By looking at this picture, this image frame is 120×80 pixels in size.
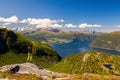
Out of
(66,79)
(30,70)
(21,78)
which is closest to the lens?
(21,78)

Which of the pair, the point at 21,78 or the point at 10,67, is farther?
the point at 10,67

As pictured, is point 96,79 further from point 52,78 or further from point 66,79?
point 52,78

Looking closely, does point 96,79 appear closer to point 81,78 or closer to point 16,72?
point 81,78

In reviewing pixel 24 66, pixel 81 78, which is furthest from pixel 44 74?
pixel 81 78

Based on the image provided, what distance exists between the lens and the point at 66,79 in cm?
4800

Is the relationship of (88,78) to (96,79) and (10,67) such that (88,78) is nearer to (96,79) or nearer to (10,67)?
(96,79)

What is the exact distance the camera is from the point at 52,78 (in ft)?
158

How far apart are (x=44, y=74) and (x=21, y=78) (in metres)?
8.45

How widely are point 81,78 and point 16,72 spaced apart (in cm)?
1560

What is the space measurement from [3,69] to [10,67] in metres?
1.80

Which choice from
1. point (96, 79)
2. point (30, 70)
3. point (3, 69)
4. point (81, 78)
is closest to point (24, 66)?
point (30, 70)

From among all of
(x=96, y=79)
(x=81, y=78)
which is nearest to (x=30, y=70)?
(x=81, y=78)

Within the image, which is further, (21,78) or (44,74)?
(44,74)

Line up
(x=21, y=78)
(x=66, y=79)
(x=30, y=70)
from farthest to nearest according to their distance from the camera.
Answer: (x=30, y=70) < (x=66, y=79) < (x=21, y=78)
